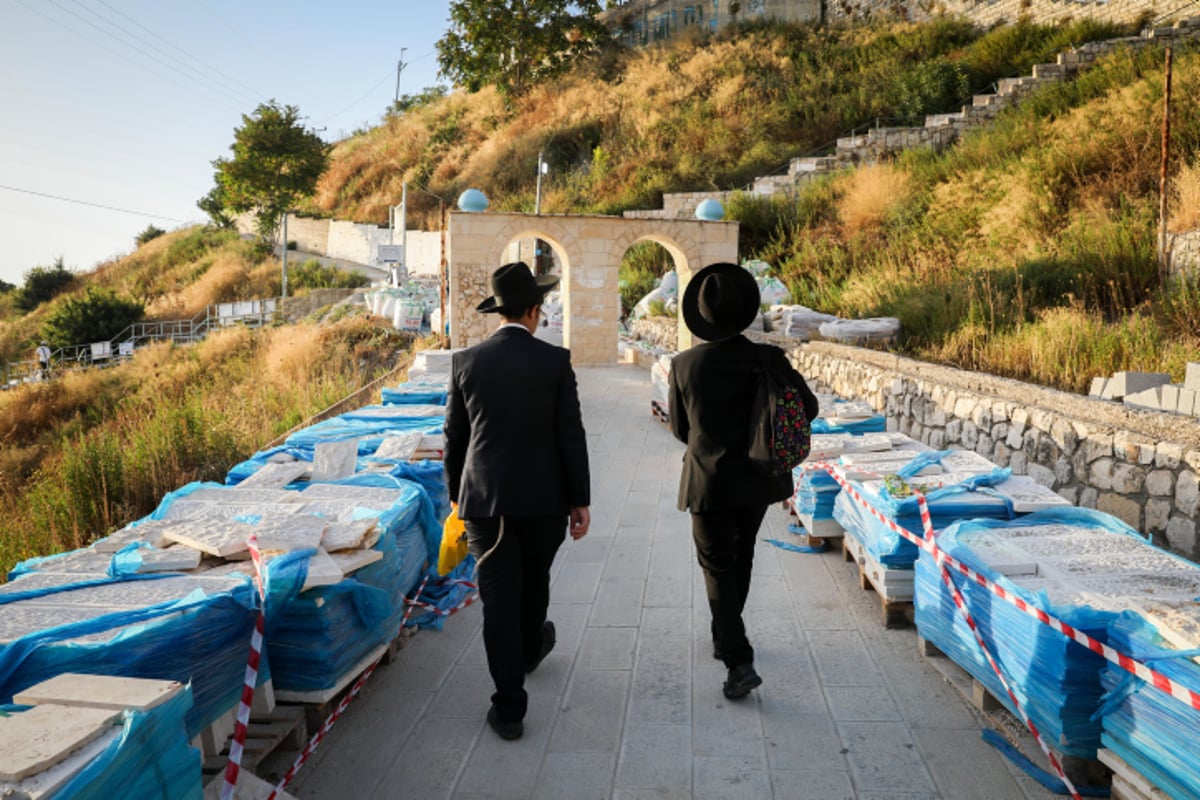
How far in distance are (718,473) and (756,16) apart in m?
39.9

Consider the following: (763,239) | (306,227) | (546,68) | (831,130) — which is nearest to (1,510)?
(763,239)

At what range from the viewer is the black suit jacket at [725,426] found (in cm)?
344

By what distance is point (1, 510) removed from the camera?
8016mm

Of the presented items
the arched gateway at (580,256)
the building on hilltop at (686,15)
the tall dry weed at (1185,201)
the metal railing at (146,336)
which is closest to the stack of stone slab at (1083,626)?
the tall dry weed at (1185,201)

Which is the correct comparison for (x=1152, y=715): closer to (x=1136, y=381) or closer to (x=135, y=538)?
(x=135, y=538)

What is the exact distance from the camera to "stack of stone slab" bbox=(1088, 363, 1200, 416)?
523 cm

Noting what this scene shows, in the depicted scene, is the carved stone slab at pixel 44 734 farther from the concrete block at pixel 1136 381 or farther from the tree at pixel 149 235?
the tree at pixel 149 235

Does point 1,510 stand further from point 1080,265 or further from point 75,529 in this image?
point 1080,265

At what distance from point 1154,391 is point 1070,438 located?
788 millimetres

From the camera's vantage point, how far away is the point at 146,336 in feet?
104

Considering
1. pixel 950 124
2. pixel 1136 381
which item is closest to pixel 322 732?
pixel 1136 381

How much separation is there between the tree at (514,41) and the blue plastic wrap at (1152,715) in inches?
1520

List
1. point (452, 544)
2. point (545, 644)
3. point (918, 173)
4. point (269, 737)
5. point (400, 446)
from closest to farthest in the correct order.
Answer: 1. point (269, 737)
2. point (452, 544)
3. point (545, 644)
4. point (400, 446)
5. point (918, 173)

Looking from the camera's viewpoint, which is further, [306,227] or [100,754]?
[306,227]
